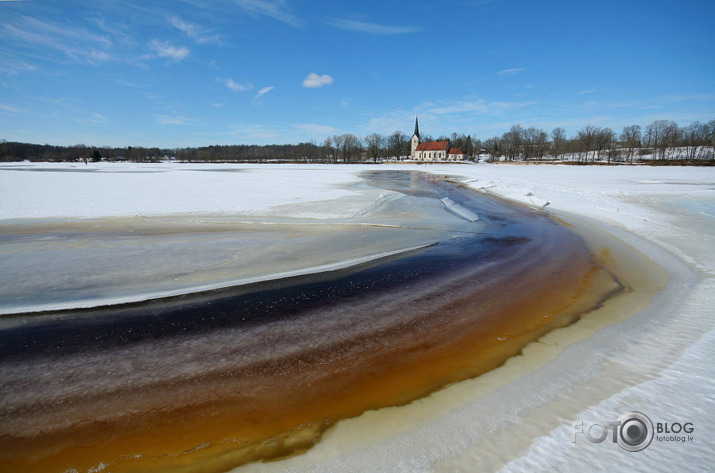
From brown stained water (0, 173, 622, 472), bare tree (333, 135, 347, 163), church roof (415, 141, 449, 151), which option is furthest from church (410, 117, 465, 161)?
brown stained water (0, 173, 622, 472)

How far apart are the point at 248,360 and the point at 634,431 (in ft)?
12.5

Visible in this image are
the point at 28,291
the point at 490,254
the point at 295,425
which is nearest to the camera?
the point at 295,425

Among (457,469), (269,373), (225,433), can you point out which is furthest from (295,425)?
(457,469)

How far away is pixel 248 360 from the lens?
403 centimetres

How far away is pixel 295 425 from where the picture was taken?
3035mm

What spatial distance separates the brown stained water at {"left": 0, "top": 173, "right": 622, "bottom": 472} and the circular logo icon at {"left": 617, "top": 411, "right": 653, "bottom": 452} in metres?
1.26

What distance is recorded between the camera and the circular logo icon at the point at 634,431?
2744 mm

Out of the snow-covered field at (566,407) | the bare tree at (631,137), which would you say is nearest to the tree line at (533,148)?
the bare tree at (631,137)

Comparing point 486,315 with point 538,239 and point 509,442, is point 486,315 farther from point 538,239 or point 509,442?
point 538,239

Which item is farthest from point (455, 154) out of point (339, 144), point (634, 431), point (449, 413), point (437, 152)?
point (449, 413)

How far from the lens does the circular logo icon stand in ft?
9.00

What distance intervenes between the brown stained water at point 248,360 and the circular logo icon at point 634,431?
126cm

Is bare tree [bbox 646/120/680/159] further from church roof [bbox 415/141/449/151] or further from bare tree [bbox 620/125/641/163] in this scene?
church roof [bbox 415/141/449/151]

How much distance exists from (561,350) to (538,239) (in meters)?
7.41
